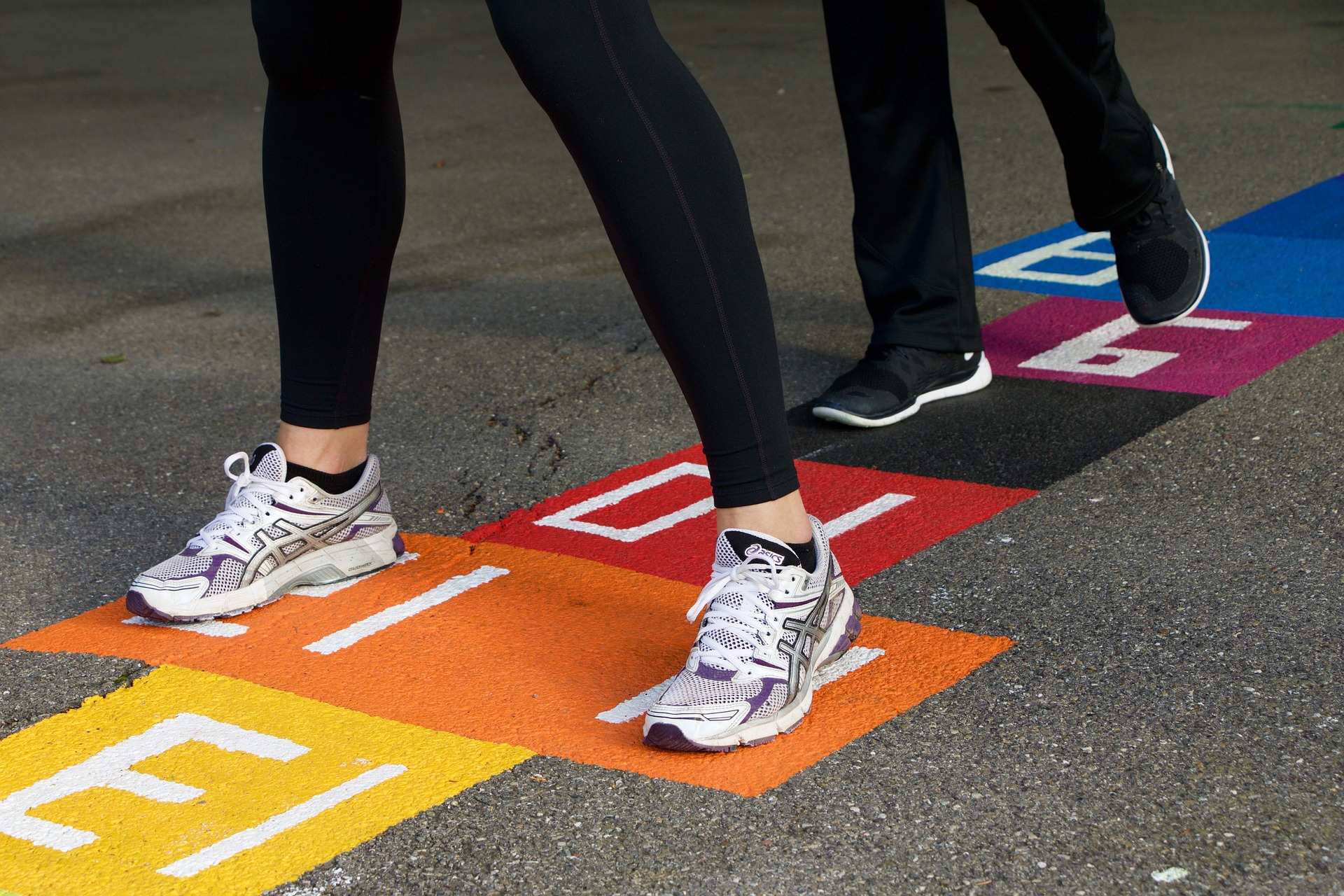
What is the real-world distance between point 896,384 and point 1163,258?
632 mm

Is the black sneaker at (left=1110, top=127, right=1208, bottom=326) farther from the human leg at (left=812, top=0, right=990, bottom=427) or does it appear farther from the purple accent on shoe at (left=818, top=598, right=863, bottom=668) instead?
the purple accent on shoe at (left=818, top=598, right=863, bottom=668)

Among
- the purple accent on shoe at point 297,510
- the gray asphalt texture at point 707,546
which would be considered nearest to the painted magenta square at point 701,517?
the gray asphalt texture at point 707,546

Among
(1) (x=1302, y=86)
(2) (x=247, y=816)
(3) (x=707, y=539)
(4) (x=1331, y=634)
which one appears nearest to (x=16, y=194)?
(3) (x=707, y=539)

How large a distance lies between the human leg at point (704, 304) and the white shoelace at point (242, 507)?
75cm

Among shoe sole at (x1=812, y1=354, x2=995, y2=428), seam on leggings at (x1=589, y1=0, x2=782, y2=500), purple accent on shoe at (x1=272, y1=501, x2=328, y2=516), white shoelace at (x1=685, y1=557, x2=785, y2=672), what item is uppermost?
seam on leggings at (x1=589, y1=0, x2=782, y2=500)

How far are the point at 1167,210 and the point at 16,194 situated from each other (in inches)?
188

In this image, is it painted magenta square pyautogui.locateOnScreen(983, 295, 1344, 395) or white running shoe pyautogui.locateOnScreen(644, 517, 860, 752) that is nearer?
white running shoe pyautogui.locateOnScreen(644, 517, 860, 752)

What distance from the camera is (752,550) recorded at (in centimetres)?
182

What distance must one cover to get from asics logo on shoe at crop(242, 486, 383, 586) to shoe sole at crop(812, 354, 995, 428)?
1074 millimetres

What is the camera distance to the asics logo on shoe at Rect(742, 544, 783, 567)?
182 cm

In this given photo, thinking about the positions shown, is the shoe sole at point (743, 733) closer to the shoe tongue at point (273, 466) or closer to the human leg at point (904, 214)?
the shoe tongue at point (273, 466)

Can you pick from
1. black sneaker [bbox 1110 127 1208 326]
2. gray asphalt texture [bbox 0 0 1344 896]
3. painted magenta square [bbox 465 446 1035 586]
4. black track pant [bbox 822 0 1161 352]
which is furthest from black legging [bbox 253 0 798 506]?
black sneaker [bbox 1110 127 1208 326]

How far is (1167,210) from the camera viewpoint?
3.11 metres

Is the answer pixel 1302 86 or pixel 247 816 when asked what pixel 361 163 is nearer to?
pixel 247 816
